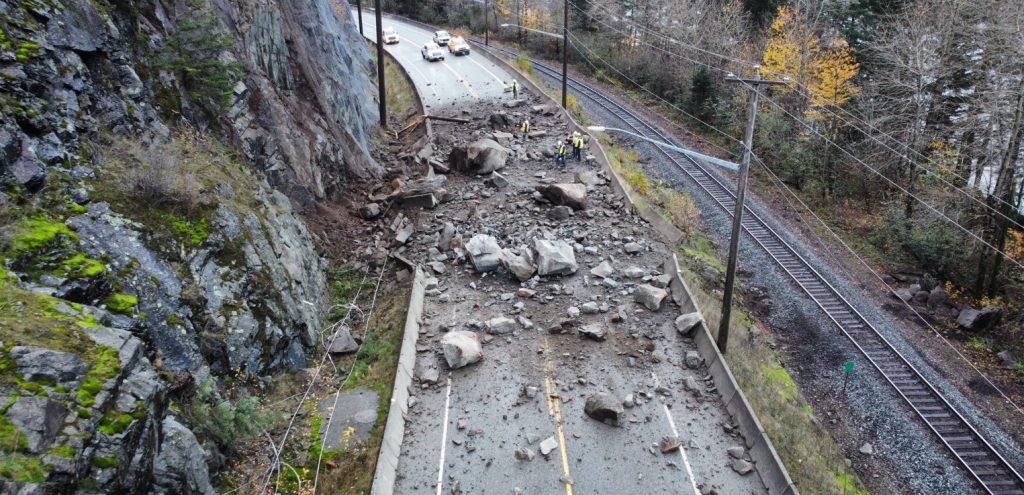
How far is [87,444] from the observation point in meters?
7.87

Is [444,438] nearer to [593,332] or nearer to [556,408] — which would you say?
[556,408]

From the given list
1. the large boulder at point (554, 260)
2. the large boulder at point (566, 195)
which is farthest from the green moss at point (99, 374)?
the large boulder at point (566, 195)

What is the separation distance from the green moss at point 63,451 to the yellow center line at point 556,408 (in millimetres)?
8872

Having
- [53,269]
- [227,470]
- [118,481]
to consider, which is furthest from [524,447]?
[53,269]

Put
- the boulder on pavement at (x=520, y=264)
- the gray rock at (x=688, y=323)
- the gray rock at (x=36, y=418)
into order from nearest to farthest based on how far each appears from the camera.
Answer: the gray rock at (x=36, y=418) → the gray rock at (x=688, y=323) → the boulder on pavement at (x=520, y=264)

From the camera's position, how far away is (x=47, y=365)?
26.4 ft

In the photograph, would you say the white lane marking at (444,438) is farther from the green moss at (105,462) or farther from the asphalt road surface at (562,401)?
the green moss at (105,462)

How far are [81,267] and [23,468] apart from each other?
4.32m

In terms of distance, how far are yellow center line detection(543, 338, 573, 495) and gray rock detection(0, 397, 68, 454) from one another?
30.1 ft

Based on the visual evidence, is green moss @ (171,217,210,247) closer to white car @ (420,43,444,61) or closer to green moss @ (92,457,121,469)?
green moss @ (92,457,121,469)

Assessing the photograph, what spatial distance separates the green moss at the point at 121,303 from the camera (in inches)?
404

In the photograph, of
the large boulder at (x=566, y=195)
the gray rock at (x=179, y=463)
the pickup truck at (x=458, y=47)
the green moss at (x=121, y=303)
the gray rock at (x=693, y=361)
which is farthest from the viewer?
the pickup truck at (x=458, y=47)

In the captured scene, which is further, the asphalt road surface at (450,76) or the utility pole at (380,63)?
the asphalt road surface at (450,76)

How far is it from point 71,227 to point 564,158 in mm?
21627
